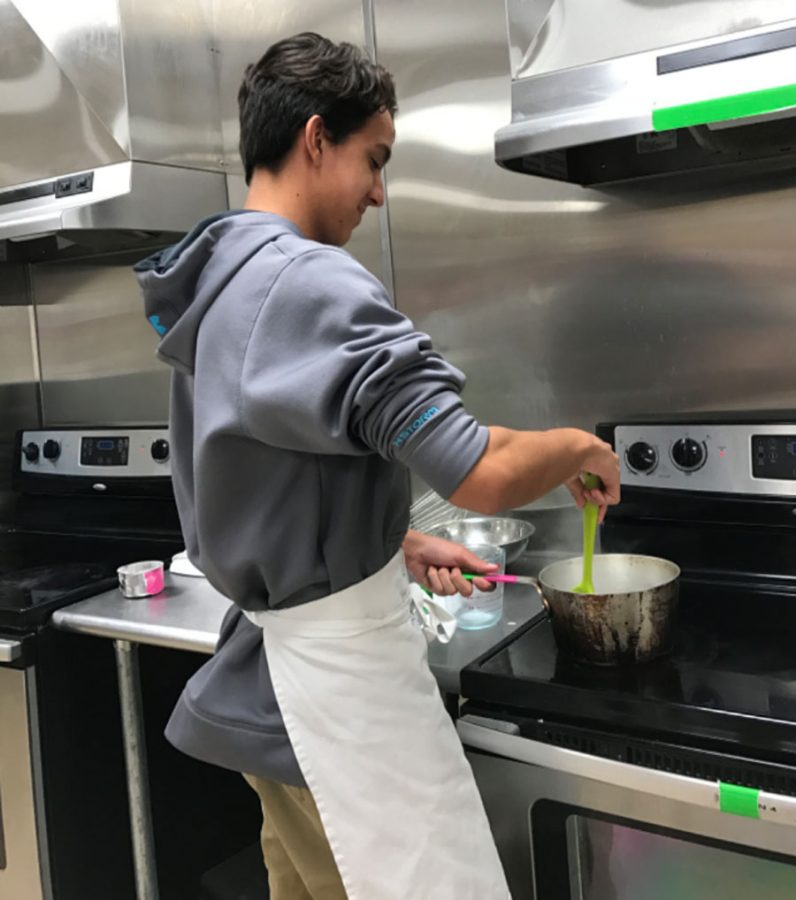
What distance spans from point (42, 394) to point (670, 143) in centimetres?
161

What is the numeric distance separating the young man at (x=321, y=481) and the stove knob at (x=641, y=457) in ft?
1.09

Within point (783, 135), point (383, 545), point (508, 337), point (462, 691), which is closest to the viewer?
point (383, 545)

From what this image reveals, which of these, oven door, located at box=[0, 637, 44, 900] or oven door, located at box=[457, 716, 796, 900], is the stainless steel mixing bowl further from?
oven door, located at box=[0, 637, 44, 900]

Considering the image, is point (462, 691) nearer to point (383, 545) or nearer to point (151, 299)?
point (383, 545)

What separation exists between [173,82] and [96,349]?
0.67 metres

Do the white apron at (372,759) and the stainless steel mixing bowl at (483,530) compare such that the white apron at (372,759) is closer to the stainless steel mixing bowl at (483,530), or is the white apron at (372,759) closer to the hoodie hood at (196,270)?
the hoodie hood at (196,270)

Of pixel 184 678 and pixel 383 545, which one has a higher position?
pixel 383 545

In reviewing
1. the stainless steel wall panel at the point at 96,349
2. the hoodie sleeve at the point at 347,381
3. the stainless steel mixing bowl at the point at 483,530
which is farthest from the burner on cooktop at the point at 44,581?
the hoodie sleeve at the point at 347,381

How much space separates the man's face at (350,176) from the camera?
103cm

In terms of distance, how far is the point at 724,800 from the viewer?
3.05 feet

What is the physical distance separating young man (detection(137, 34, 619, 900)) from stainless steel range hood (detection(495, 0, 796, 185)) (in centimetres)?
26

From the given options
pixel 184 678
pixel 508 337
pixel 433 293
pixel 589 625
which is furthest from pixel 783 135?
pixel 184 678

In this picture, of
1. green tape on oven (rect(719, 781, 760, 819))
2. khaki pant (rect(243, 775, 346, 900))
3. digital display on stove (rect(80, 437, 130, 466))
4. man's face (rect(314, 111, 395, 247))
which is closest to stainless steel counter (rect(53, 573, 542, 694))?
khaki pant (rect(243, 775, 346, 900))

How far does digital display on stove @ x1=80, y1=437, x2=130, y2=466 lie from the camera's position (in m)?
2.02
